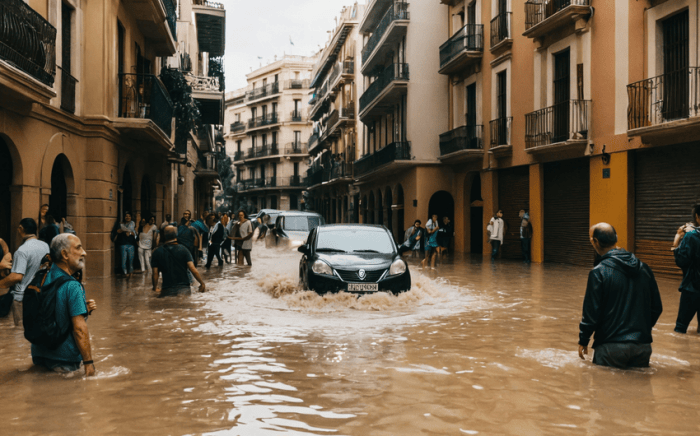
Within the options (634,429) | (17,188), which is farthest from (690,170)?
(17,188)

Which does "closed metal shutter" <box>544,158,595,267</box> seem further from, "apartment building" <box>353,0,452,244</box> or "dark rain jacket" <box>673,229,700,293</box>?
"dark rain jacket" <box>673,229,700,293</box>

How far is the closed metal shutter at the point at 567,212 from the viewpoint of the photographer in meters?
21.8

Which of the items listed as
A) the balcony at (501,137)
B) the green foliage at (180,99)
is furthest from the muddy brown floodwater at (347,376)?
the balcony at (501,137)

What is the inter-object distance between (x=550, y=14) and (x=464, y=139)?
25.6 ft

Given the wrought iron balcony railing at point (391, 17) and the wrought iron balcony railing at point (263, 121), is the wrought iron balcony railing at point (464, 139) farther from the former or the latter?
the wrought iron balcony railing at point (263, 121)

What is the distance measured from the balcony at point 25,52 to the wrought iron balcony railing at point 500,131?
17.0 metres

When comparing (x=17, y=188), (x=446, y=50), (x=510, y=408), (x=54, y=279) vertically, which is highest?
(x=446, y=50)

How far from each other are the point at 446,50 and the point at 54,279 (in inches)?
1091

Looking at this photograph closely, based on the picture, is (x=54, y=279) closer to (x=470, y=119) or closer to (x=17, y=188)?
(x=17, y=188)

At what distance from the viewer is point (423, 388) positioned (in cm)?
609

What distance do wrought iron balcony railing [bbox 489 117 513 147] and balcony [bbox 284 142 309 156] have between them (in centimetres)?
5474

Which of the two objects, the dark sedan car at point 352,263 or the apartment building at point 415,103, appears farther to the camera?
the apartment building at point 415,103

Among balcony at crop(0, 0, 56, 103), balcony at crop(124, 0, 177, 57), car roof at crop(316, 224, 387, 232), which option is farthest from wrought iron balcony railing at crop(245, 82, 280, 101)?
car roof at crop(316, 224, 387, 232)

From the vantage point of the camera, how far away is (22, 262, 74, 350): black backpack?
586 cm
